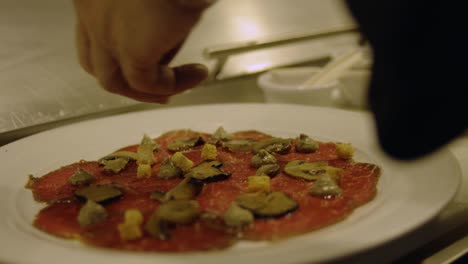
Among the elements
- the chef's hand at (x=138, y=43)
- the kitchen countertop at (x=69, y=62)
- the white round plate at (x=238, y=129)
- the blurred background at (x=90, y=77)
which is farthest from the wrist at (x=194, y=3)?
the blurred background at (x=90, y=77)

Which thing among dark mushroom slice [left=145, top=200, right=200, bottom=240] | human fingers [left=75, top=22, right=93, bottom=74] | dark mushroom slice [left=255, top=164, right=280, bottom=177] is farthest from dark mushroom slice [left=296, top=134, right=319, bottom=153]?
human fingers [left=75, top=22, right=93, bottom=74]

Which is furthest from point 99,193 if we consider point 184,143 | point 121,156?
point 184,143

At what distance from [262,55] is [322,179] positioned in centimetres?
113

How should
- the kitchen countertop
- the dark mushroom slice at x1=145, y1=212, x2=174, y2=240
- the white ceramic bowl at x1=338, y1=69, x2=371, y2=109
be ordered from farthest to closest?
the white ceramic bowl at x1=338, y1=69, x2=371, y2=109
the kitchen countertop
the dark mushroom slice at x1=145, y1=212, x2=174, y2=240

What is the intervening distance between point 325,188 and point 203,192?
8.1 inches

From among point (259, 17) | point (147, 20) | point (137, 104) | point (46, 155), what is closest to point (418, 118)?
point (147, 20)

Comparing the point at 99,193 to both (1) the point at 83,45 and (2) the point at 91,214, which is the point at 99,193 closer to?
(2) the point at 91,214

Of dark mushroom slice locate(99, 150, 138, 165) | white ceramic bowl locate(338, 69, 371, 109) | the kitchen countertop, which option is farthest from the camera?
white ceramic bowl locate(338, 69, 371, 109)

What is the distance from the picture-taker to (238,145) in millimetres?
1147

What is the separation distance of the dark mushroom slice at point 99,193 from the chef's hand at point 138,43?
16 centimetres

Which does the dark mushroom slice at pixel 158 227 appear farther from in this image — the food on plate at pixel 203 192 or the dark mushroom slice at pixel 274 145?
the dark mushroom slice at pixel 274 145

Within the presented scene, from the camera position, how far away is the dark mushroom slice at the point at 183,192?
2.91 ft

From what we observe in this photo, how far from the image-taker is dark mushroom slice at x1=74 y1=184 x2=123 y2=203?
90 cm

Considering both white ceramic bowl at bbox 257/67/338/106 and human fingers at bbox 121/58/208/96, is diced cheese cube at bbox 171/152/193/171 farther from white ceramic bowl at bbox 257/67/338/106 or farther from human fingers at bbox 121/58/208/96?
white ceramic bowl at bbox 257/67/338/106
